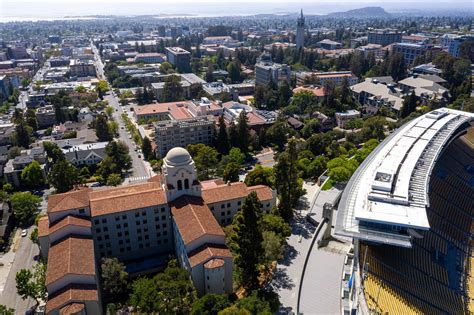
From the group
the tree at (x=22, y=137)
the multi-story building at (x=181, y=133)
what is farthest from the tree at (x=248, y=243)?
the tree at (x=22, y=137)

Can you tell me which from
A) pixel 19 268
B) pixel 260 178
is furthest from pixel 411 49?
pixel 19 268

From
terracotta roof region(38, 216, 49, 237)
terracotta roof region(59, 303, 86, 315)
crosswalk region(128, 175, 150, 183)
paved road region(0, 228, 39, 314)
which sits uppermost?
terracotta roof region(38, 216, 49, 237)

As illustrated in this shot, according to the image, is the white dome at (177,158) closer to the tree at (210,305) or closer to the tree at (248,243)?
the tree at (248,243)

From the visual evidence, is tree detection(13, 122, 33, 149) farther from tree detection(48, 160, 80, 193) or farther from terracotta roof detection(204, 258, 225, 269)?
terracotta roof detection(204, 258, 225, 269)

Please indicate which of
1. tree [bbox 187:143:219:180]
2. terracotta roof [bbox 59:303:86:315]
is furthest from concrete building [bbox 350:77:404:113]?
terracotta roof [bbox 59:303:86:315]

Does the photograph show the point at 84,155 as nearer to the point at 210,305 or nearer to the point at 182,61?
the point at 210,305

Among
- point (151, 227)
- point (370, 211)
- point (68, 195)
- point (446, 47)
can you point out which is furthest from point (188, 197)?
point (446, 47)

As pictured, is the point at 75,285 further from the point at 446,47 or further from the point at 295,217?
the point at 446,47
